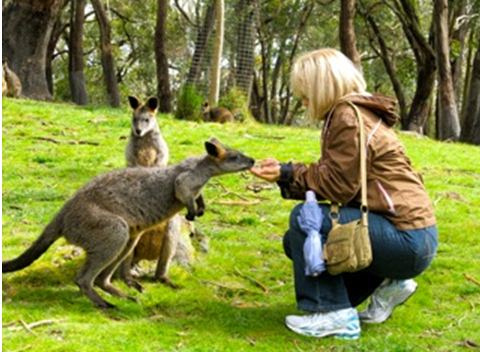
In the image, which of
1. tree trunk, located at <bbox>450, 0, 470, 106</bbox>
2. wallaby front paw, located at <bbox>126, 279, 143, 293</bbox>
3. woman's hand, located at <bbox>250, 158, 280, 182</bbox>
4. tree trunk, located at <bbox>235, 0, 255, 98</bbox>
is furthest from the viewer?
tree trunk, located at <bbox>450, 0, 470, 106</bbox>

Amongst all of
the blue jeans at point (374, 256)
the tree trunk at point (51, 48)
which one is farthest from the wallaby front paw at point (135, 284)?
the tree trunk at point (51, 48)

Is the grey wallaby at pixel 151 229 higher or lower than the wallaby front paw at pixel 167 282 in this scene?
higher

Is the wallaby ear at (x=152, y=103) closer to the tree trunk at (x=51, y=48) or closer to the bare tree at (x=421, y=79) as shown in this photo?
the bare tree at (x=421, y=79)

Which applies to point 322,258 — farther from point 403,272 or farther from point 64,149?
point 64,149

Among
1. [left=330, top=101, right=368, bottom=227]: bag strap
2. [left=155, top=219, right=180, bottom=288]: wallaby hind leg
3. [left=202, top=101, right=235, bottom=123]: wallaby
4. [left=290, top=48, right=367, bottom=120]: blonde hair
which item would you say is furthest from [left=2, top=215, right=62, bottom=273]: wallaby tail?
[left=202, top=101, right=235, bottom=123]: wallaby

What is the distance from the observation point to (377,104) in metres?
4.52

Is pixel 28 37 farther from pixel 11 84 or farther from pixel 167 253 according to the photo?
pixel 167 253

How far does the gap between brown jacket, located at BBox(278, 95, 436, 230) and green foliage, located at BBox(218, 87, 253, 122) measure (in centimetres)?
1128

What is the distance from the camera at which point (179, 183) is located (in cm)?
487

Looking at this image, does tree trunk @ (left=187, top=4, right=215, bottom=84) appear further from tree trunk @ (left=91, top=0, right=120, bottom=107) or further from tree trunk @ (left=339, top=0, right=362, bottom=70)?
tree trunk @ (left=339, top=0, right=362, bottom=70)

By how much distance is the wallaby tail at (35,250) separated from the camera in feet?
15.4

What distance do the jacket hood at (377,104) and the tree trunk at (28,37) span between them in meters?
13.4

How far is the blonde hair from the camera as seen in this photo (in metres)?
4.57

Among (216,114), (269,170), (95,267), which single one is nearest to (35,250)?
(95,267)
